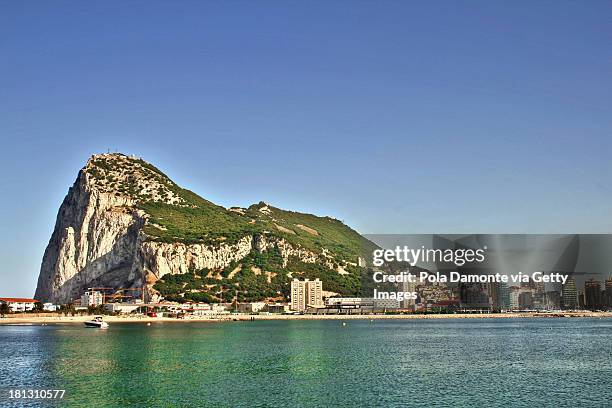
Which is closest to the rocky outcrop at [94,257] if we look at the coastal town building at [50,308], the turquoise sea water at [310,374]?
the coastal town building at [50,308]

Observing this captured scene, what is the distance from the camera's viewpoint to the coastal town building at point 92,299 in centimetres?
18312

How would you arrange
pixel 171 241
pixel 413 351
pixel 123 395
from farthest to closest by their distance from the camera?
pixel 171 241 → pixel 413 351 → pixel 123 395

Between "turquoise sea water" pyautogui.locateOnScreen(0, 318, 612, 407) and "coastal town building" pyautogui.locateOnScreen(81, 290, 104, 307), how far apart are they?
104437 millimetres

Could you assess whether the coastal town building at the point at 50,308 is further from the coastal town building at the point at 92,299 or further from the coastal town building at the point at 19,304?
the coastal town building at the point at 92,299

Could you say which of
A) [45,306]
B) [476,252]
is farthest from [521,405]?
[45,306]

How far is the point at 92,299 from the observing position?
18350 centimetres

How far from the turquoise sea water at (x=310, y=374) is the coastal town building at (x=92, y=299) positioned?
4112 inches

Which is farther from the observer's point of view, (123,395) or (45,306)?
(45,306)

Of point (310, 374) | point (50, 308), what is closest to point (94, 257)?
point (50, 308)

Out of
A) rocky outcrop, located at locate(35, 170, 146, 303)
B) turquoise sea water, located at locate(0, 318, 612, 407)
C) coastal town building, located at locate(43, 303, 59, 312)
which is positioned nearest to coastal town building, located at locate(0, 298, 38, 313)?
coastal town building, located at locate(43, 303, 59, 312)

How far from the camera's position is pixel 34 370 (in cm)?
5353

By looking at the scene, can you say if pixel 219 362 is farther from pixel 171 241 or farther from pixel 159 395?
pixel 171 241

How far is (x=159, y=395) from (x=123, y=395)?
6.92 feet

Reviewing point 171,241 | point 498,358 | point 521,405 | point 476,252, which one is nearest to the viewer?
point 521,405
